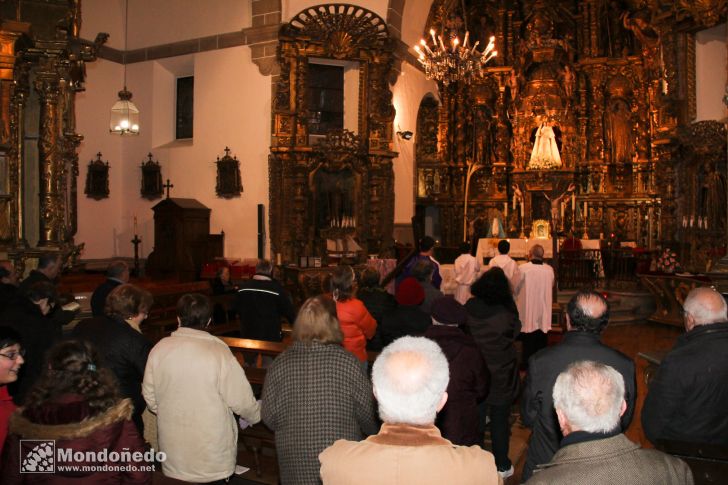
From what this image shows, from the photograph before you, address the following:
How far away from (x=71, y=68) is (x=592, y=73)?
15.2m

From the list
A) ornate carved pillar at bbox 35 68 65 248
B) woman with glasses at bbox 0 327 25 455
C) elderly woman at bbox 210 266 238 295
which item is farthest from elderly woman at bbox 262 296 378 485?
ornate carved pillar at bbox 35 68 65 248

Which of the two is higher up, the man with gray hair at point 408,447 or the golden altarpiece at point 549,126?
the golden altarpiece at point 549,126

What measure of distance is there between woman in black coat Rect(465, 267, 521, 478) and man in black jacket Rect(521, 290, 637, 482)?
129cm

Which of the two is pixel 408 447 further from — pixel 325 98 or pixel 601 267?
pixel 601 267

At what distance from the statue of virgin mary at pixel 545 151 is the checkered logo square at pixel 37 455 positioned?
18.9 metres

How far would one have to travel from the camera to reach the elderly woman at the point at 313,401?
330 centimetres

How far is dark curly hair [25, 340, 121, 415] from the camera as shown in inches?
103

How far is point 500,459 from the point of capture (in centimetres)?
527

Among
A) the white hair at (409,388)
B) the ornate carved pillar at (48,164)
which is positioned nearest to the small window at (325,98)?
the ornate carved pillar at (48,164)

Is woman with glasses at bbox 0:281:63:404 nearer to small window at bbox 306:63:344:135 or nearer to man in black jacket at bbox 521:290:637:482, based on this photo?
man in black jacket at bbox 521:290:637:482

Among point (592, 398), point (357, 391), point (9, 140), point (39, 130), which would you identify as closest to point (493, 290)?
point (357, 391)

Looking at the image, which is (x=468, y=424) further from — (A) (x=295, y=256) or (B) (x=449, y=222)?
(B) (x=449, y=222)

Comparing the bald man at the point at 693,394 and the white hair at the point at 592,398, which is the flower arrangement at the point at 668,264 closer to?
the bald man at the point at 693,394

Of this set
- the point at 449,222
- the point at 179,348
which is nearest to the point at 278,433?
the point at 179,348
